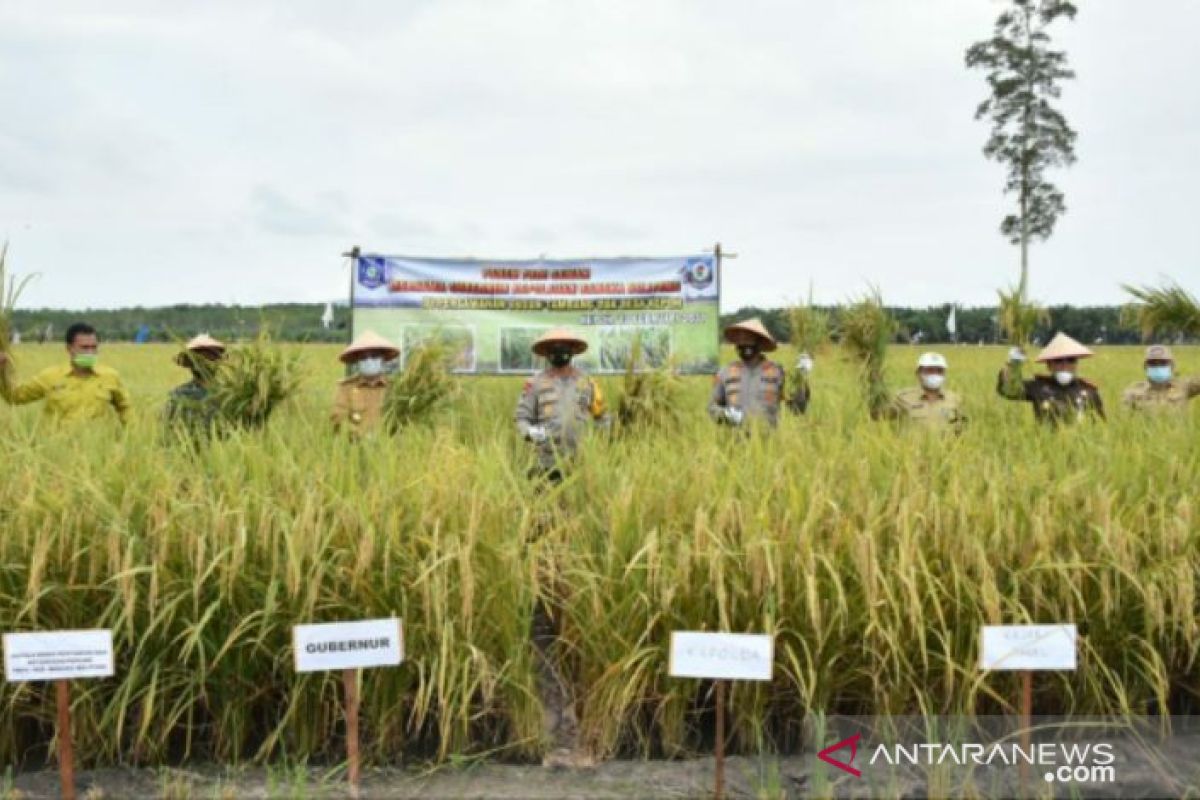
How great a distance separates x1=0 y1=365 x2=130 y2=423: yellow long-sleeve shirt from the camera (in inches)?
232

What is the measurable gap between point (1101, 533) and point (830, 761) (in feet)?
3.80

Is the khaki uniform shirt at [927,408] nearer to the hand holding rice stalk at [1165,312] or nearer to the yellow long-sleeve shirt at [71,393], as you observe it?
the hand holding rice stalk at [1165,312]

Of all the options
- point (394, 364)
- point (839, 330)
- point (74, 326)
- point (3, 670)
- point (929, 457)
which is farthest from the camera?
point (394, 364)

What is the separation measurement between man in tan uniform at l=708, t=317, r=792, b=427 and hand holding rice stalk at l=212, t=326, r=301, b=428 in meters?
2.46

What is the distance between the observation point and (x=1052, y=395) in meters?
6.49

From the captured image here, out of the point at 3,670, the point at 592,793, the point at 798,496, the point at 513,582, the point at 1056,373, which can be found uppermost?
the point at 1056,373

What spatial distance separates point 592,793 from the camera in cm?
319

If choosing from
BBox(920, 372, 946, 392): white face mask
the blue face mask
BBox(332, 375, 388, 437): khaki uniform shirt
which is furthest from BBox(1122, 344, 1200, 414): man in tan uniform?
BBox(332, 375, 388, 437): khaki uniform shirt

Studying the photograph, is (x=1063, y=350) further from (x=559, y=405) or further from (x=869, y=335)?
(x=559, y=405)

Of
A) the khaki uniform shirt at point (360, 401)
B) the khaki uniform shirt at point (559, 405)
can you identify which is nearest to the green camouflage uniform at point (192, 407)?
the khaki uniform shirt at point (360, 401)

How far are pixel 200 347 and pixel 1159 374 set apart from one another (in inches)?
224

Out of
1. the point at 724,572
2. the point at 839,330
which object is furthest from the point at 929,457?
the point at 839,330

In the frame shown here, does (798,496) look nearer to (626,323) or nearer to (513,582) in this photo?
(513,582)

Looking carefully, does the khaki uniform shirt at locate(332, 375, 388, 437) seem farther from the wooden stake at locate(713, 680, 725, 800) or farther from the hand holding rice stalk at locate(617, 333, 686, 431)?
the wooden stake at locate(713, 680, 725, 800)
